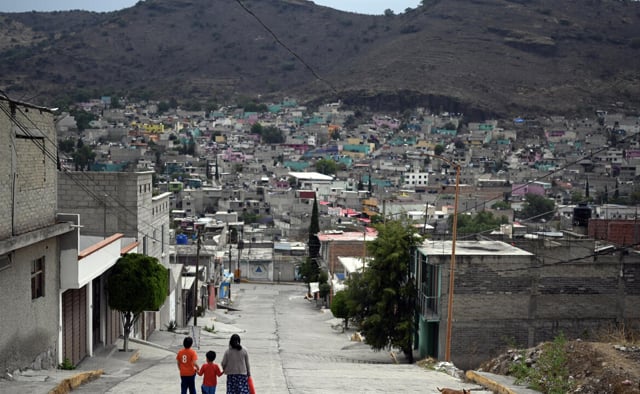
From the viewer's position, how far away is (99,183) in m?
25.5

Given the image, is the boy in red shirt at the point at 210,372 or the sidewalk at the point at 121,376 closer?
the boy in red shirt at the point at 210,372

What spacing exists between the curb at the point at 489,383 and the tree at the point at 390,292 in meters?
8.49

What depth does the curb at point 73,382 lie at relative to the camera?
11.2 m

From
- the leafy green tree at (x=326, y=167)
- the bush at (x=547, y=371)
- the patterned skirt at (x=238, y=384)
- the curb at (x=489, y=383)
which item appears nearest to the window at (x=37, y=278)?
the patterned skirt at (x=238, y=384)

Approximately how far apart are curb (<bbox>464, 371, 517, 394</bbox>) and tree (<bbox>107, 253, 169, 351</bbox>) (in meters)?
7.07

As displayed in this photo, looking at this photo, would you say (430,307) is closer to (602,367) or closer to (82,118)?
(602,367)

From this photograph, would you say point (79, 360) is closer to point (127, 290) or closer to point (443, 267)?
point (127, 290)

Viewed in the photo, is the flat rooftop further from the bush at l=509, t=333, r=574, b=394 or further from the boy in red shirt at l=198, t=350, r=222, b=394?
the boy in red shirt at l=198, t=350, r=222, b=394

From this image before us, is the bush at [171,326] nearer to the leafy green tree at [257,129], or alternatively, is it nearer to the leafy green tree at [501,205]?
the leafy green tree at [501,205]

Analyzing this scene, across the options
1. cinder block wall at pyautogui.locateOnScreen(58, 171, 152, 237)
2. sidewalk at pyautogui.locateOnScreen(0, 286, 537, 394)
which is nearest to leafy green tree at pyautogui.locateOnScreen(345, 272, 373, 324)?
sidewalk at pyautogui.locateOnScreen(0, 286, 537, 394)

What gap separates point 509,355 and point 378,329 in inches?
312

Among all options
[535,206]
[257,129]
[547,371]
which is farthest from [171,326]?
[257,129]

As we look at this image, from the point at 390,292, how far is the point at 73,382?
13.2 meters

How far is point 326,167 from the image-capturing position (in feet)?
473
